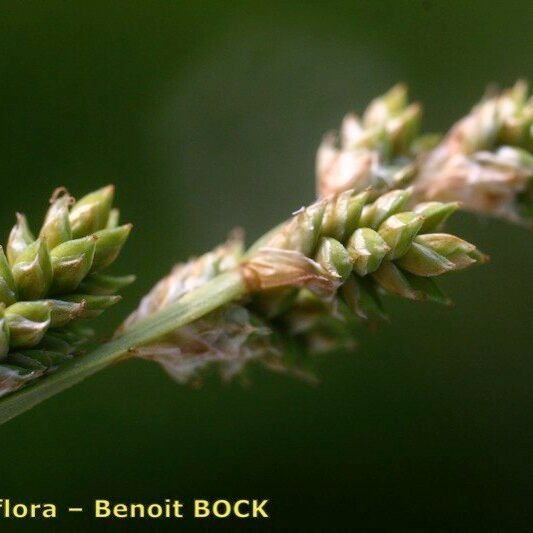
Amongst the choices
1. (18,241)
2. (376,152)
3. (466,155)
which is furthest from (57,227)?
(466,155)

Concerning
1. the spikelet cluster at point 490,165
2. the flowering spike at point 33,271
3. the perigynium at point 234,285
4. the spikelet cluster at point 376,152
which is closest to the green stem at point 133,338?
the perigynium at point 234,285

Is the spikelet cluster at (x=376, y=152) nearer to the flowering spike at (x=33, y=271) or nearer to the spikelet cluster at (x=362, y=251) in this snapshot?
the spikelet cluster at (x=362, y=251)

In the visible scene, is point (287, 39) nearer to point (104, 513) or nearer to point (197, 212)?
point (197, 212)

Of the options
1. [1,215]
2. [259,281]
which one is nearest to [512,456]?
[1,215]

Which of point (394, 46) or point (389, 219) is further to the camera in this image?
point (394, 46)

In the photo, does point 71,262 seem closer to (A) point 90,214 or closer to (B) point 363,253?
(A) point 90,214

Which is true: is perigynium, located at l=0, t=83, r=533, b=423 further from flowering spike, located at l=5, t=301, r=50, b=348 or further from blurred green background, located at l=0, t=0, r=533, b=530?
blurred green background, located at l=0, t=0, r=533, b=530
